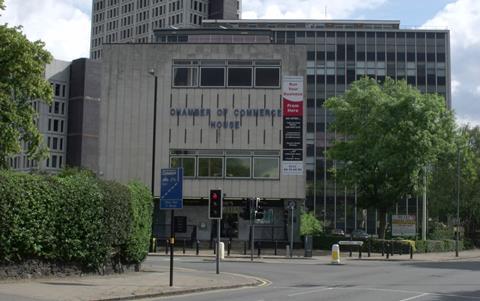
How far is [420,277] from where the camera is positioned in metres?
A: 26.6

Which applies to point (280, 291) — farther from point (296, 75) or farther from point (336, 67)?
point (336, 67)

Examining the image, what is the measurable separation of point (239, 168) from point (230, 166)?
0.72 m

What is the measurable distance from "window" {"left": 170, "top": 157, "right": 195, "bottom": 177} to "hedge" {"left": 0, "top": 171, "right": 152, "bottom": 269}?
25910 mm

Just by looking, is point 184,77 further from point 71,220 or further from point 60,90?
point 60,90

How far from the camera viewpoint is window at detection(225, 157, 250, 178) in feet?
169

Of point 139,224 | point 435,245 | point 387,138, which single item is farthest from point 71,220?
point 435,245

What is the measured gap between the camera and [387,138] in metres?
47.8

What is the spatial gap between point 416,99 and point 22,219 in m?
35.3

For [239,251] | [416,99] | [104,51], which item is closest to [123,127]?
[104,51]

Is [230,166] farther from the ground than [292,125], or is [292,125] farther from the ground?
[292,125]

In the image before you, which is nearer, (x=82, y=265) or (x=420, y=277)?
(x=82, y=265)

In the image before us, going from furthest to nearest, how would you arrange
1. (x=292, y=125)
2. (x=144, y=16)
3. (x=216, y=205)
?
1. (x=144, y=16)
2. (x=292, y=125)
3. (x=216, y=205)

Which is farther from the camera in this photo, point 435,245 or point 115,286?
point 435,245

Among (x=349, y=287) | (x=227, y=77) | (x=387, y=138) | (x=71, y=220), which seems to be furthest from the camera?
(x=227, y=77)
